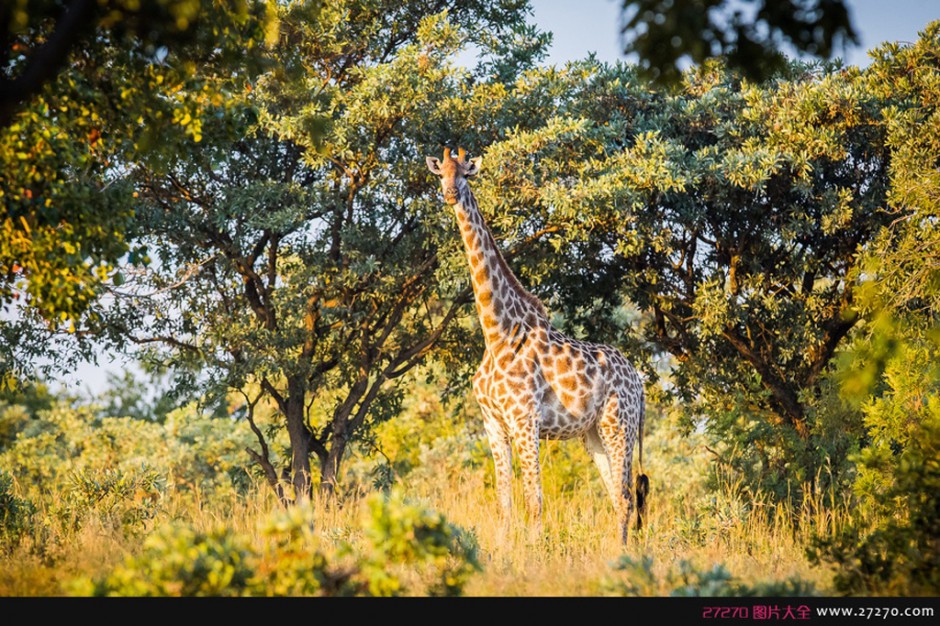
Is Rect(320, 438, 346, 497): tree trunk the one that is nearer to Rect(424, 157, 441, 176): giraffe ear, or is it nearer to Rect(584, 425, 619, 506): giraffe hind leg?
Rect(584, 425, 619, 506): giraffe hind leg

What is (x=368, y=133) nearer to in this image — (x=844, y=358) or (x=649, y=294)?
(x=649, y=294)

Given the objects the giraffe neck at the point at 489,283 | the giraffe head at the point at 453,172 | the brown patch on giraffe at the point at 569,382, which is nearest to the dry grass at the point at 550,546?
the brown patch on giraffe at the point at 569,382

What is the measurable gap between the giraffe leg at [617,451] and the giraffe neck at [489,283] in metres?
1.39

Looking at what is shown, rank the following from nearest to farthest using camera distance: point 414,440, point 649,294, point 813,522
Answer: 1. point 813,522
2. point 649,294
3. point 414,440

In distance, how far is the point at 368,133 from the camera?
12602mm

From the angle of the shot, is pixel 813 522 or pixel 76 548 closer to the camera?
pixel 76 548

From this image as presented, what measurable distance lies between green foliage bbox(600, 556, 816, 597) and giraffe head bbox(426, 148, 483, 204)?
4.85m

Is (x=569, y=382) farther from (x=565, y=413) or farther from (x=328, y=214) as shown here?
(x=328, y=214)

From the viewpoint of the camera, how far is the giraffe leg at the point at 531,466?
1052 centimetres
